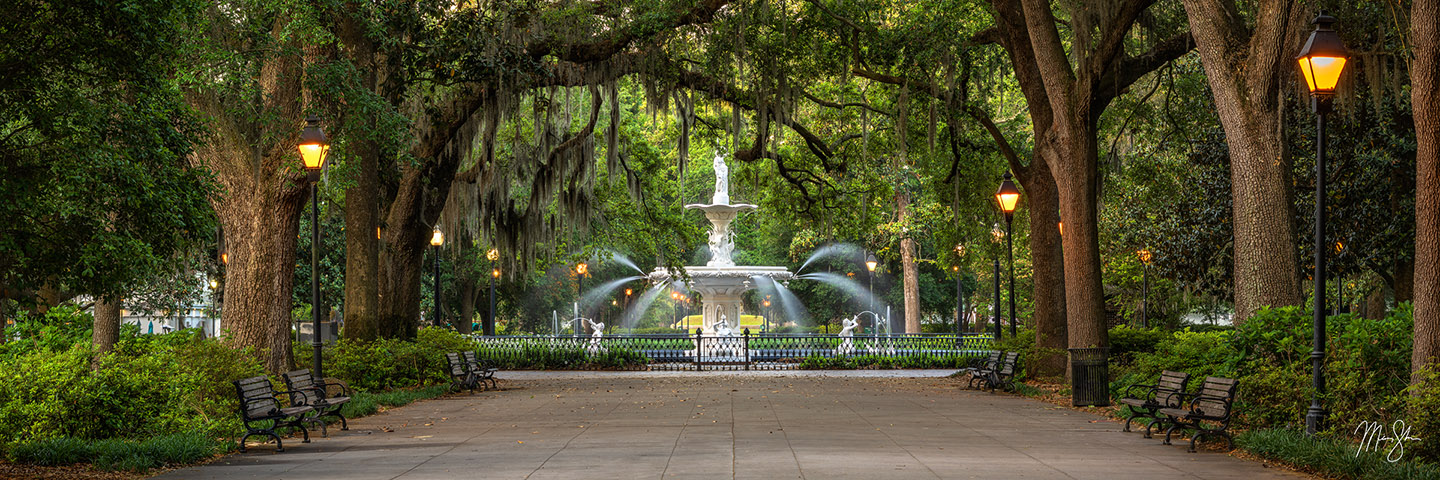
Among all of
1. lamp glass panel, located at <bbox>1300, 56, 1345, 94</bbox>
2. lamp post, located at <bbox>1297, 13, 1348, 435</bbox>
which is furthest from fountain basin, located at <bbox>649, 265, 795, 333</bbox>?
lamp glass panel, located at <bbox>1300, 56, 1345, 94</bbox>

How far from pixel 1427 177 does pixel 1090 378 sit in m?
7.96

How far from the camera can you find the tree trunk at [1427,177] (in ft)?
35.5

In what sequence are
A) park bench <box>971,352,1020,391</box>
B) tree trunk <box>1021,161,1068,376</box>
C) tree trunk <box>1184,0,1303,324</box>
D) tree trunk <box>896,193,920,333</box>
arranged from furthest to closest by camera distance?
tree trunk <box>896,193,920,333</box>, tree trunk <box>1021,161,1068,376</box>, park bench <box>971,352,1020,391</box>, tree trunk <box>1184,0,1303,324</box>

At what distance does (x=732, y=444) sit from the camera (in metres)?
12.4

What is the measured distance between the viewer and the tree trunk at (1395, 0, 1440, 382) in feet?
35.5

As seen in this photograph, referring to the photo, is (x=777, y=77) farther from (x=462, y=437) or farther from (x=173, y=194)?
(x=173, y=194)

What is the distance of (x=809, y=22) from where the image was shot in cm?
2436

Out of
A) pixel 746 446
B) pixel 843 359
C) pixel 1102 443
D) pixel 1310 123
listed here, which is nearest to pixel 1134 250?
pixel 843 359

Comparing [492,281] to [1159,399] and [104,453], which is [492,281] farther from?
[104,453]

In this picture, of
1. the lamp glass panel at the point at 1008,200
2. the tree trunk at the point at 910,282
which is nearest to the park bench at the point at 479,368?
the lamp glass panel at the point at 1008,200

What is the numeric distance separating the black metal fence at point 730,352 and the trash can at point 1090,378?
14132mm

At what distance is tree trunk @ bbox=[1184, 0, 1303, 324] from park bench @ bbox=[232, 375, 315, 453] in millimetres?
11067

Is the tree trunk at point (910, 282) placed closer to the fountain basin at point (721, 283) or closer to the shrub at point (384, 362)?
the fountain basin at point (721, 283)

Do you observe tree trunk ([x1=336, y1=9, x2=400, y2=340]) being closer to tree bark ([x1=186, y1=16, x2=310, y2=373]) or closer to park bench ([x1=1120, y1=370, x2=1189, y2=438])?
tree bark ([x1=186, y1=16, x2=310, y2=373])
